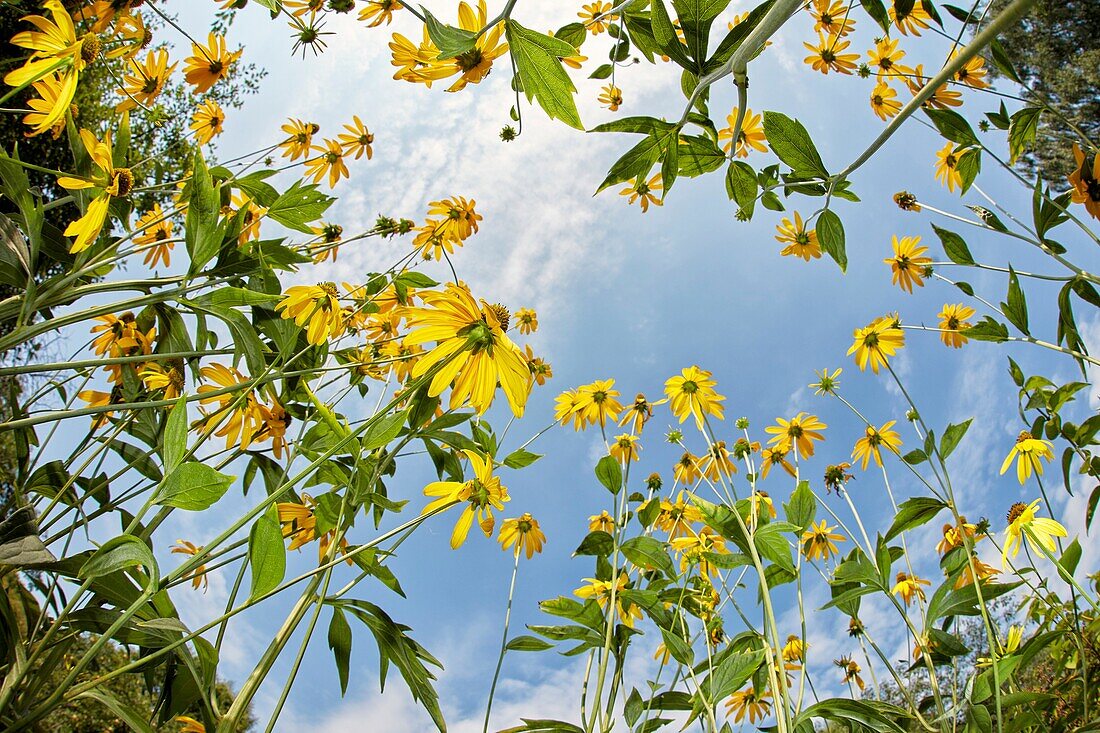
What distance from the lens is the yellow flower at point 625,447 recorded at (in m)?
1.47

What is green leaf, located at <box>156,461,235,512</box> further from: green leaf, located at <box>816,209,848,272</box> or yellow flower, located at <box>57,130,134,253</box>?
→ green leaf, located at <box>816,209,848,272</box>

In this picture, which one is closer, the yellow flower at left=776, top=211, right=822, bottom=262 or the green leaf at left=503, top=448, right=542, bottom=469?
the green leaf at left=503, top=448, right=542, bottom=469

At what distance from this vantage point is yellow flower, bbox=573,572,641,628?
97cm

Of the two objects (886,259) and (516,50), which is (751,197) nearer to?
(516,50)

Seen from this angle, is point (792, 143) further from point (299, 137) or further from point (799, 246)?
point (299, 137)

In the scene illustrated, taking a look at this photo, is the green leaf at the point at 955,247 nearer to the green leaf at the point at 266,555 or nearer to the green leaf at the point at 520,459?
the green leaf at the point at 520,459

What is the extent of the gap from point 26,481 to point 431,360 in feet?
1.97

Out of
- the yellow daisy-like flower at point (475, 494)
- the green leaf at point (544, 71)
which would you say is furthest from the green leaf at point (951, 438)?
the green leaf at point (544, 71)

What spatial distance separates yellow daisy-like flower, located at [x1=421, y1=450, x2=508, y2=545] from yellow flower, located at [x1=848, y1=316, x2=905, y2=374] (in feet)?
3.85

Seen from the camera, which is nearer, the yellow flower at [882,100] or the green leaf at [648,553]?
the green leaf at [648,553]

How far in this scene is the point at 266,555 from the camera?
477 millimetres

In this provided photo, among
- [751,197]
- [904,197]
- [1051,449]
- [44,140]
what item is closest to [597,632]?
[751,197]

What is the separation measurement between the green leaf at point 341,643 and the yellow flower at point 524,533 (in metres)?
0.57

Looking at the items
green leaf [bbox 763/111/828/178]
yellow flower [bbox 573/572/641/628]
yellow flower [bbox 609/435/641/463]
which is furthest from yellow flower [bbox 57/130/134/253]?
yellow flower [bbox 609/435/641/463]
